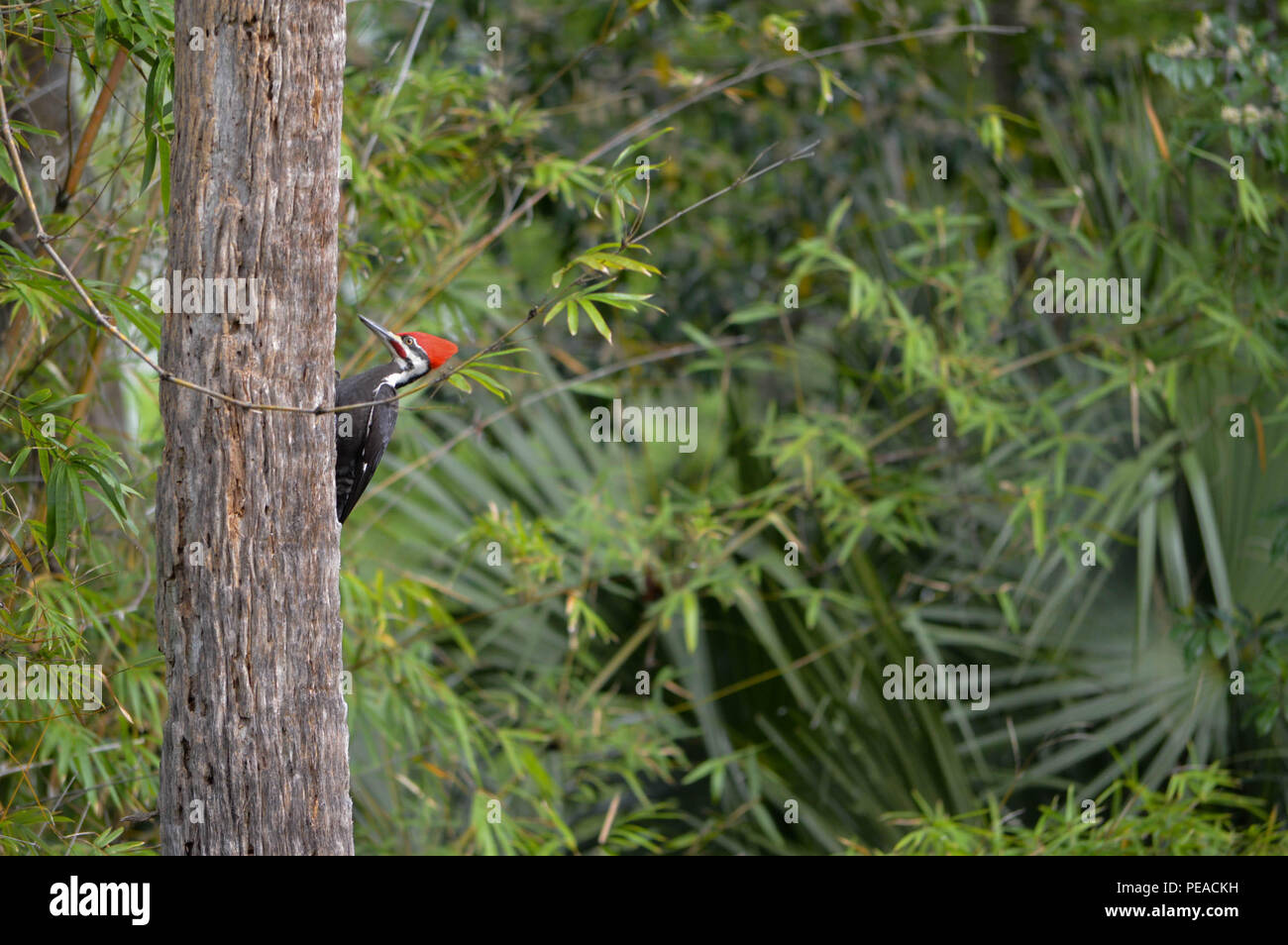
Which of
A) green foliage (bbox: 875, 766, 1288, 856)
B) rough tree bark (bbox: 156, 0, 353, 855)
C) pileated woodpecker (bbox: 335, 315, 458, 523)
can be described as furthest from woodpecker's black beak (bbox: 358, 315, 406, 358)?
green foliage (bbox: 875, 766, 1288, 856)

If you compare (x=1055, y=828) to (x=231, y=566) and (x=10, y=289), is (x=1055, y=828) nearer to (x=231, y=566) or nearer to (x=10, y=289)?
(x=231, y=566)

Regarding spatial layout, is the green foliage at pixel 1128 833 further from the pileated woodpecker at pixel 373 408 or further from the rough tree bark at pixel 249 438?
the rough tree bark at pixel 249 438

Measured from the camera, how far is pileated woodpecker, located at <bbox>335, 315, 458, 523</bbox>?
68.9 inches

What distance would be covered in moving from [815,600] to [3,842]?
1.87 m

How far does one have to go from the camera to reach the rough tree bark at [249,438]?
51.1 inches

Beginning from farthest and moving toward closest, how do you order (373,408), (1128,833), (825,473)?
(825,473)
(1128,833)
(373,408)

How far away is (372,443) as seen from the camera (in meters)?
1.80

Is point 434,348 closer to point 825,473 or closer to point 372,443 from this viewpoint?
point 372,443

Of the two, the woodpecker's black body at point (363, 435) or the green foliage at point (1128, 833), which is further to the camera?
the green foliage at point (1128, 833)

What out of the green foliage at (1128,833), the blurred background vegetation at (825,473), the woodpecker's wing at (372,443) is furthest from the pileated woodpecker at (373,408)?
the green foliage at (1128,833)

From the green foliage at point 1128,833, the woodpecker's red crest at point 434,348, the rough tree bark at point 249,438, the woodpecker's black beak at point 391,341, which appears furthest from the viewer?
the green foliage at point 1128,833

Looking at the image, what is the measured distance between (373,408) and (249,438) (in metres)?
0.46

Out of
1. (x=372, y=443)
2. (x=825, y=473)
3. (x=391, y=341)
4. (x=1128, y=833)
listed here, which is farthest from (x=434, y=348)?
(x=1128, y=833)

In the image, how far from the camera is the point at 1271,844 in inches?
106
